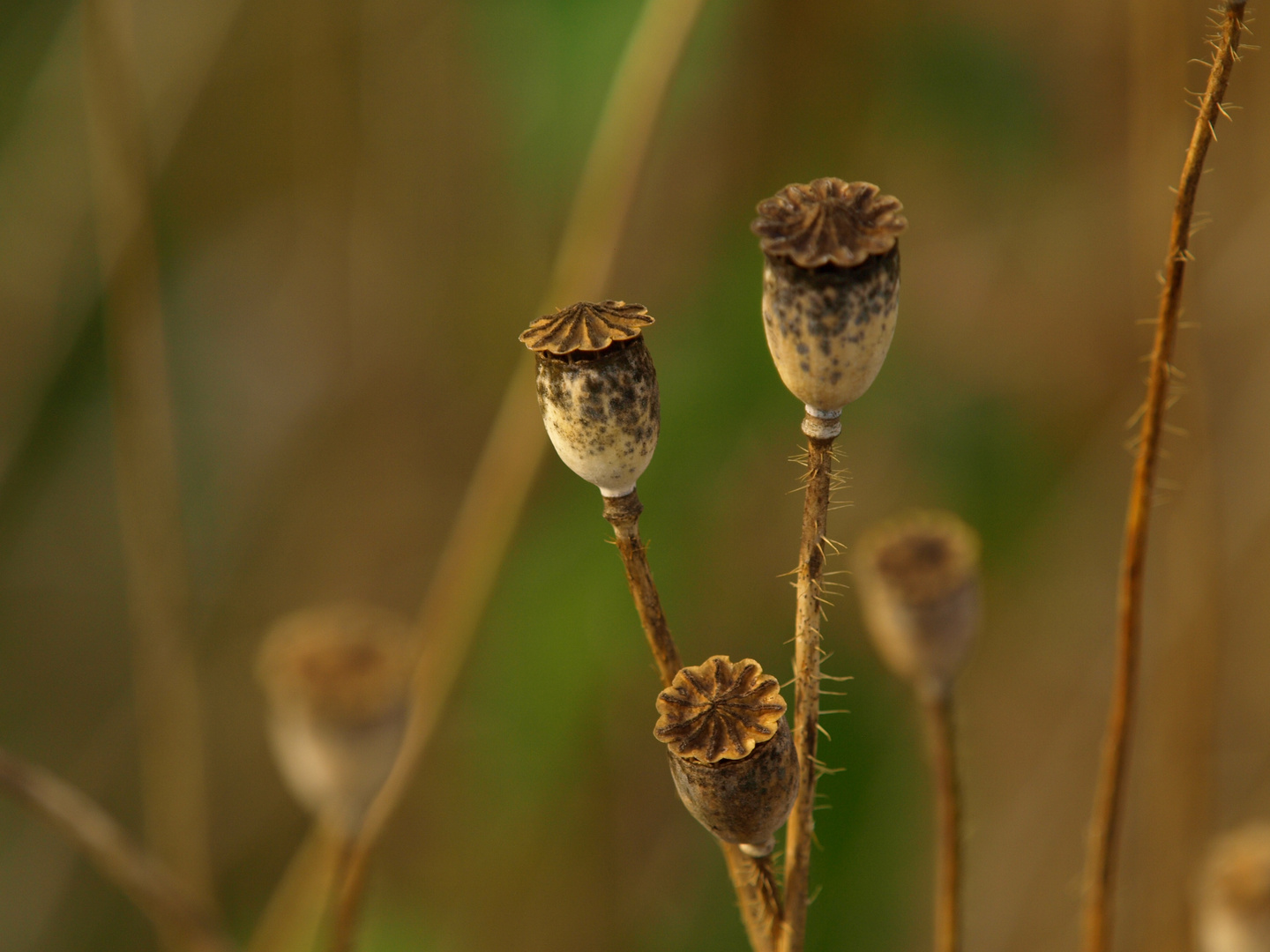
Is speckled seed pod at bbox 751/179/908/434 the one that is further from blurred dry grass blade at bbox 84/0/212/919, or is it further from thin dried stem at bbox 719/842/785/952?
blurred dry grass blade at bbox 84/0/212/919

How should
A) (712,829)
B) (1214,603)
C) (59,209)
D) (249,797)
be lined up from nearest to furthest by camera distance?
(712,829)
(1214,603)
(59,209)
(249,797)

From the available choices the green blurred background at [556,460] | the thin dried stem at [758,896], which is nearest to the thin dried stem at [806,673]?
the thin dried stem at [758,896]

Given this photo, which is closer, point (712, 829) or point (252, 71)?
point (712, 829)

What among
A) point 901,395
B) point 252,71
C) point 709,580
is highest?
point 252,71

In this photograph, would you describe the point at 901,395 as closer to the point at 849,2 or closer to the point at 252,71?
the point at 849,2

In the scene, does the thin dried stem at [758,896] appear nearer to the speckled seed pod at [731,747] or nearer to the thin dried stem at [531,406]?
the speckled seed pod at [731,747]

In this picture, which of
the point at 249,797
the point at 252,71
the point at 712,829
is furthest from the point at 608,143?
the point at 249,797

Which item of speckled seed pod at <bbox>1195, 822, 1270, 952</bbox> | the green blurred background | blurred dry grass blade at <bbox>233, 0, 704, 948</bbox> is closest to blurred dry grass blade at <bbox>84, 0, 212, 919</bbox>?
blurred dry grass blade at <bbox>233, 0, 704, 948</bbox>
